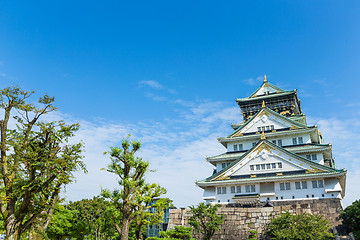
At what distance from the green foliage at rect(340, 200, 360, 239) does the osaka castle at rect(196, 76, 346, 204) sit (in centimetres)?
1007

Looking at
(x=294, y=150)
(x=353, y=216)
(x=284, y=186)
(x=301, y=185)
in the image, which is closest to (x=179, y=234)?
(x=353, y=216)

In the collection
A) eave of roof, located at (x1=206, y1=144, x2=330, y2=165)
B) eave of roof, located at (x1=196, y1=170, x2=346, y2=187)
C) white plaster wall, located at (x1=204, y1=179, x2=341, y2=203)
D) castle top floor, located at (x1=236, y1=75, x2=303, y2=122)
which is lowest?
white plaster wall, located at (x1=204, y1=179, x2=341, y2=203)

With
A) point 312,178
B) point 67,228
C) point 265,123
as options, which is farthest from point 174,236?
point 265,123

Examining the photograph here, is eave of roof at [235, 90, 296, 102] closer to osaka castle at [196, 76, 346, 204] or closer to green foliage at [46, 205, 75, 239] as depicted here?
osaka castle at [196, 76, 346, 204]

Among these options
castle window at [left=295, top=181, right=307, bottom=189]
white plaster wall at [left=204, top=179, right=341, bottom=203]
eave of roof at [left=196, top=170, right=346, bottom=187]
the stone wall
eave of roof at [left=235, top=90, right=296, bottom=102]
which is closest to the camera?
the stone wall

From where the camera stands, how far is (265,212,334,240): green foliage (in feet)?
74.3

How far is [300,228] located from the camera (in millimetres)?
23438

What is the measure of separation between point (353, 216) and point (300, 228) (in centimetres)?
534

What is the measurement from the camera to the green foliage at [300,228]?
22.6 m

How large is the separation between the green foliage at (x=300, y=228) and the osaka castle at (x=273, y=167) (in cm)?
1266

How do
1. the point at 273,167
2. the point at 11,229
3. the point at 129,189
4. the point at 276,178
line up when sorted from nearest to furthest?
the point at 11,229
the point at 129,189
the point at 276,178
the point at 273,167

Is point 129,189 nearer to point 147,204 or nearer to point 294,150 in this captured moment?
point 147,204

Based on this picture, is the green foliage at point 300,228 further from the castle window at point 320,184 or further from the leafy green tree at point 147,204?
the castle window at point 320,184

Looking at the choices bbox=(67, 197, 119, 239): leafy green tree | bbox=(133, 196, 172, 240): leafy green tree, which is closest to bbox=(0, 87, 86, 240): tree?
bbox=(133, 196, 172, 240): leafy green tree
